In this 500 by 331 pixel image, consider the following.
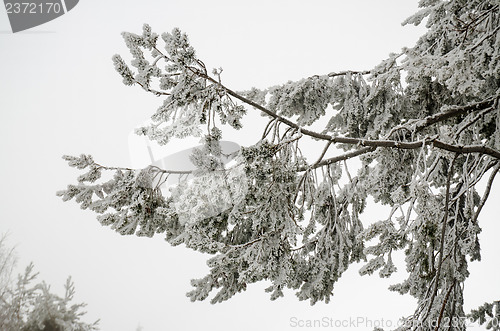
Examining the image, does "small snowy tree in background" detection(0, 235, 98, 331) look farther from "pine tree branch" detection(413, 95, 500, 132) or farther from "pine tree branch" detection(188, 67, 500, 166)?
"pine tree branch" detection(413, 95, 500, 132)

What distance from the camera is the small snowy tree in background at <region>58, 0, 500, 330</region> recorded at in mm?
3080

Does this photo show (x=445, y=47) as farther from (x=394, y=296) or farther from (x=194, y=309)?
(x=194, y=309)

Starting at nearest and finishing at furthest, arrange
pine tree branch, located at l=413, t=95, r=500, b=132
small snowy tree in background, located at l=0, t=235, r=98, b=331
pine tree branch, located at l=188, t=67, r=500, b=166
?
1. pine tree branch, located at l=188, t=67, r=500, b=166
2. pine tree branch, located at l=413, t=95, r=500, b=132
3. small snowy tree in background, located at l=0, t=235, r=98, b=331

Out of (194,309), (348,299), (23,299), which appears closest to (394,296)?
(348,299)

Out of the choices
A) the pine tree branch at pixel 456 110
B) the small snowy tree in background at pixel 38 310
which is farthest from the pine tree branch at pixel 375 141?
the small snowy tree in background at pixel 38 310

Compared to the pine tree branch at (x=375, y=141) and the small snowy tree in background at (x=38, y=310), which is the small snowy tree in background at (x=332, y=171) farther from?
the small snowy tree in background at (x=38, y=310)

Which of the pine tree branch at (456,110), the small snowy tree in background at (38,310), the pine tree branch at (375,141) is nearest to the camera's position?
the pine tree branch at (375,141)

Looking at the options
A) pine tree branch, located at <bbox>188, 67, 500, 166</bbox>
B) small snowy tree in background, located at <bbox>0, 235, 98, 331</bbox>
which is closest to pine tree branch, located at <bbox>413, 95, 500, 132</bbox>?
pine tree branch, located at <bbox>188, 67, 500, 166</bbox>

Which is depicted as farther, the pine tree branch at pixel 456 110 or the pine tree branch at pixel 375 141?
the pine tree branch at pixel 456 110

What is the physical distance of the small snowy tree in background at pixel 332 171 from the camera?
3.08 metres

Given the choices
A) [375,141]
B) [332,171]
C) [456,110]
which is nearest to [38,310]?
[332,171]

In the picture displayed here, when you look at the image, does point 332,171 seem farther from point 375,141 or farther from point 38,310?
point 38,310

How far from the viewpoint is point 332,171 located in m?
5.68

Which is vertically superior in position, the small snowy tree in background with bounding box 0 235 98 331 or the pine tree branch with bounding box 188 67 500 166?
the pine tree branch with bounding box 188 67 500 166
